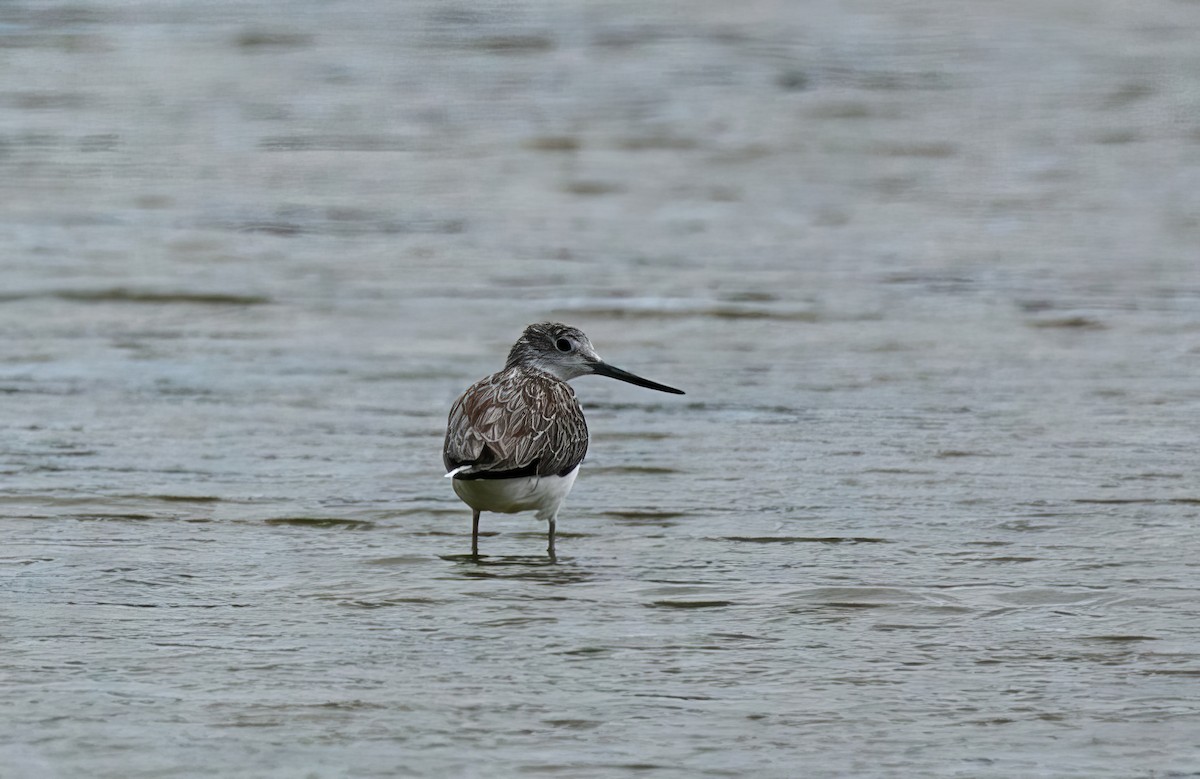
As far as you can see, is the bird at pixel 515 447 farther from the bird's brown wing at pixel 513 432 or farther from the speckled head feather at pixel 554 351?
the speckled head feather at pixel 554 351

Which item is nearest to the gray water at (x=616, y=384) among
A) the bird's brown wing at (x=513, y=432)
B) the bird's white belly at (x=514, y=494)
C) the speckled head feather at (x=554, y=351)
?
the bird's white belly at (x=514, y=494)

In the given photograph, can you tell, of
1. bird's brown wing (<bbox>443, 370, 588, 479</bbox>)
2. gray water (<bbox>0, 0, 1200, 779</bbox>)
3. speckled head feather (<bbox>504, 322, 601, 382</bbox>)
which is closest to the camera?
gray water (<bbox>0, 0, 1200, 779</bbox>)

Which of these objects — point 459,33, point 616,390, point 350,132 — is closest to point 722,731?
point 616,390

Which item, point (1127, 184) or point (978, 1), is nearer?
point (1127, 184)

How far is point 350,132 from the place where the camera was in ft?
66.6

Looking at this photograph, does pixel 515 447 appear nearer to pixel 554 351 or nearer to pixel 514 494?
pixel 514 494

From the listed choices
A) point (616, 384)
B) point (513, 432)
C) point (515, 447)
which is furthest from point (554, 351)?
point (616, 384)

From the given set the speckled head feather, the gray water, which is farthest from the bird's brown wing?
the speckled head feather

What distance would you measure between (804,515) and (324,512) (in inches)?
76.1

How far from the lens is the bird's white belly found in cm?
770

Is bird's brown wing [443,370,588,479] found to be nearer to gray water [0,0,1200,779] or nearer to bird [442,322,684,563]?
bird [442,322,684,563]

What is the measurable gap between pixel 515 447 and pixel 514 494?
172mm

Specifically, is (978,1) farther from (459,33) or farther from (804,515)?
(804,515)

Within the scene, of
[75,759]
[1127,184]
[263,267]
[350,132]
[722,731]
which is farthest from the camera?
[350,132]
